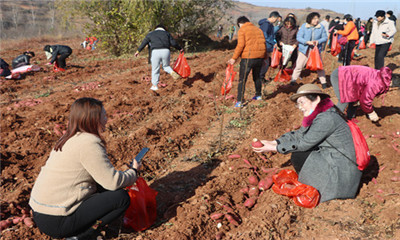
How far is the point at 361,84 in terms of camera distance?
3.99 metres

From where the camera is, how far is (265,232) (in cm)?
252

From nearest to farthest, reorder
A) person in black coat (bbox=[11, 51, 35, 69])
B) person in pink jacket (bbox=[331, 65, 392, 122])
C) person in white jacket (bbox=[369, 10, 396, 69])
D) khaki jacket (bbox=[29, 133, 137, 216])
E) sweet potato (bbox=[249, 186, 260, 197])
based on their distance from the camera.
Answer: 1. khaki jacket (bbox=[29, 133, 137, 216])
2. sweet potato (bbox=[249, 186, 260, 197])
3. person in pink jacket (bbox=[331, 65, 392, 122])
4. person in white jacket (bbox=[369, 10, 396, 69])
5. person in black coat (bbox=[11, 51, 35, 69])

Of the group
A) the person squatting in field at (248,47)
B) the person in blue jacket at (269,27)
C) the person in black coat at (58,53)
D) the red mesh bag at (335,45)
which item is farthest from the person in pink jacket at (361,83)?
the person in black coat at (58,53)

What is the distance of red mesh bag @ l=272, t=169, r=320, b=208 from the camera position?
2809mm

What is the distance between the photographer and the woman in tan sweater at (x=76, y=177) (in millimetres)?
2115

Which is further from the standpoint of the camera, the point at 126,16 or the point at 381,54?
the point at 126,16

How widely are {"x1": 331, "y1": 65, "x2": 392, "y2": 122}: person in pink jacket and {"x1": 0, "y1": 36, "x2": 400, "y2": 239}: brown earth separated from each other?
24.5 inches

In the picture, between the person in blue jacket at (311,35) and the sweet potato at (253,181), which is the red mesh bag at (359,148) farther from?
the person in blue jacket at (311,35)

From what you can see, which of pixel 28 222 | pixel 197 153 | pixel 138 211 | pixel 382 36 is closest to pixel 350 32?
pixel 382 36

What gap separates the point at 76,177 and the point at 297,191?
198 cm

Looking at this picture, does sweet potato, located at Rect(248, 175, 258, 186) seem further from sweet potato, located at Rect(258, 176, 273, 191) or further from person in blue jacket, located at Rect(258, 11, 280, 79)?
person in blue jacket, located at Rect(258, 11, 280, 79)

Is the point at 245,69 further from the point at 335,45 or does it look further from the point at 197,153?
the point at 335,45

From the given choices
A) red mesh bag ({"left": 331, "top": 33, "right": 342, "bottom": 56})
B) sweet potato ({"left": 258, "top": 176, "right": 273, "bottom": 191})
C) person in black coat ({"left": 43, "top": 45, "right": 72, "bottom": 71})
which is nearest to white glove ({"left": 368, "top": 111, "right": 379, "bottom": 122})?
sweet potato ({"left": 258, "top": 176, "right": 273, "bottom": 191})

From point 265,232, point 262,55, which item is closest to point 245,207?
point 265,232
